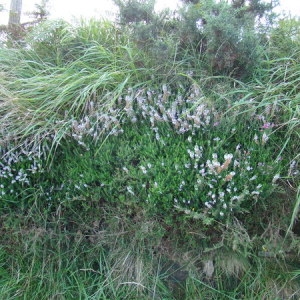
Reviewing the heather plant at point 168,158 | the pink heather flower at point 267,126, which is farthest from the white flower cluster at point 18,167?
the pink heather flower at point 267,126

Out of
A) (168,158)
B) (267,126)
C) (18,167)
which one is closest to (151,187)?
(168,158)

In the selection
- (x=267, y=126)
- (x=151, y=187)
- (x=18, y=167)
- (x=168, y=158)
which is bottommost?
(x=18, y=167)

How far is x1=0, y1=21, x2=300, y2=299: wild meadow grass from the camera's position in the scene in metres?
2.35

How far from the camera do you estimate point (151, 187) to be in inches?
96.0

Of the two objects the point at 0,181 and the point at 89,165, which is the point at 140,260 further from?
the point at 0,181

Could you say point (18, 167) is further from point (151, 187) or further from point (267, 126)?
point (267, 126)

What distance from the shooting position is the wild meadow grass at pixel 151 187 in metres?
2.35

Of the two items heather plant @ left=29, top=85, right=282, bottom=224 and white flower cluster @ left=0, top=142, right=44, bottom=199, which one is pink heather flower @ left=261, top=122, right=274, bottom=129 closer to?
heather plant @ left=29, top=85, right=282, bottom=224

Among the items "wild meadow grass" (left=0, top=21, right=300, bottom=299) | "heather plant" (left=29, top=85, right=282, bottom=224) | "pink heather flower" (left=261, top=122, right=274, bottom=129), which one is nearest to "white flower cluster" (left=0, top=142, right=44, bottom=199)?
"wild meadow grass" (left=0, top=21, right=300, bottom=299)

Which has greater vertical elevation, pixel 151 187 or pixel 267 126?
pixel 267 126

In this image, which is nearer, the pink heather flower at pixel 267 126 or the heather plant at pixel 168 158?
the heather plant at pixel 168 158

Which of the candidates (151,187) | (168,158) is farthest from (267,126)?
(151,187)

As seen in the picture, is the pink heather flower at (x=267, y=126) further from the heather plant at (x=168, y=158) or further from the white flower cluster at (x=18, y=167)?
the white flower cluster at (x=18, y=167)

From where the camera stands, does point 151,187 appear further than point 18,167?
No
